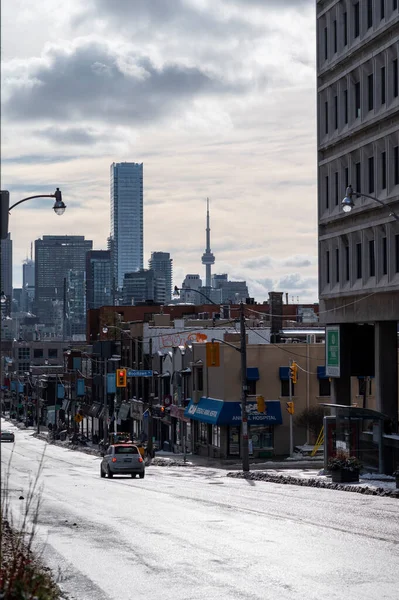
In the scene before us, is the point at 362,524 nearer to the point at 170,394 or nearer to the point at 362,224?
the point at 362,224

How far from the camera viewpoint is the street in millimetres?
15219

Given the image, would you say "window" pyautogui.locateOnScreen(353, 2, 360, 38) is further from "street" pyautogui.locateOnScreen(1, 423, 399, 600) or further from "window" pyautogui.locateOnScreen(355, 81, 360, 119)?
"street" pyautogui.locateOnScreen(1, 423, 399, 600)

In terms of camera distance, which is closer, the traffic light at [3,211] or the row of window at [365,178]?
the traffic light at [3,211]

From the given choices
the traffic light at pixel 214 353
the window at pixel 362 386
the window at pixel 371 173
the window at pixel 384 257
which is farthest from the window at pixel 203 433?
the window at pixel 371 173

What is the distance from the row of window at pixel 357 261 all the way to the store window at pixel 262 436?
1547 centimetres

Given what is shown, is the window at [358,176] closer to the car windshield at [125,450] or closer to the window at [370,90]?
the window at [370,90]

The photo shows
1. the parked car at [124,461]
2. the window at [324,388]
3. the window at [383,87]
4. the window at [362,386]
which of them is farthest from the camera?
the window at [324,388]

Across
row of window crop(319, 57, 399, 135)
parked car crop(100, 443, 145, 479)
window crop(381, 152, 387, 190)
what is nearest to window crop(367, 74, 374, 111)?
row of window crop(319, 57, 399, 135)

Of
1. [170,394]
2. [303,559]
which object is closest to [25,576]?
[303,559]

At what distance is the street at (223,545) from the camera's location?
1522cm

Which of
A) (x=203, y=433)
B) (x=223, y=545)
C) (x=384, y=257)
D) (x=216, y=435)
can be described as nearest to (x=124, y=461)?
(x=384, y=257)

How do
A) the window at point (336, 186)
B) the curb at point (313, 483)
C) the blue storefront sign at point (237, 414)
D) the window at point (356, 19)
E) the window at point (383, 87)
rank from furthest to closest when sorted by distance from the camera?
the blue storefront sign at point (237, 414) < the window at point (336, 186) < the window at point (356, 19) < the window at point (383, 87) < the curb at point (313, 483)

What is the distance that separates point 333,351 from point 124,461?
499 inches

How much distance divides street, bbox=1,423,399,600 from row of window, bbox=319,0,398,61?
79.2 feet
